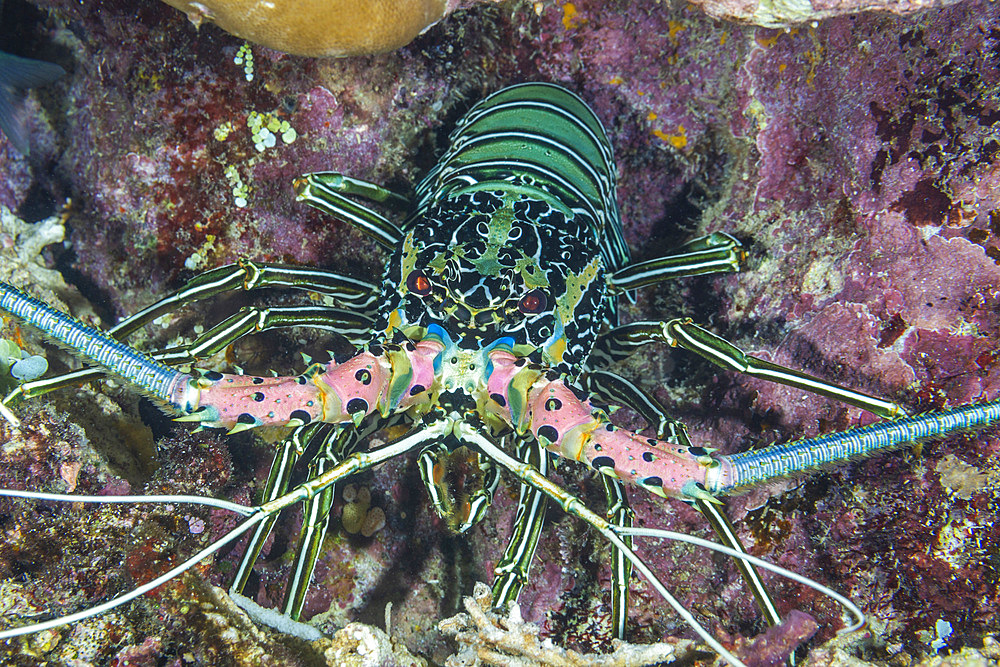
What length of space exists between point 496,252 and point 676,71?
145cm

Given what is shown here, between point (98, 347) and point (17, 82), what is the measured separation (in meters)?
2.57

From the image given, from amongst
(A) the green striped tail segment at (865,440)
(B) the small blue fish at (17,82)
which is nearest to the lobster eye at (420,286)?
(A) the green striped tail segment at (865,440)

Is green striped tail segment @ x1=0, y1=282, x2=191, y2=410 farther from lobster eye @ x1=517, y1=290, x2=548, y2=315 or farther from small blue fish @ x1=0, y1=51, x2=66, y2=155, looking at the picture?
small blue fish @ x1=0, y1=51, x2=66, y2=155

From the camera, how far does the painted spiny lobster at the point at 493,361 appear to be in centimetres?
156

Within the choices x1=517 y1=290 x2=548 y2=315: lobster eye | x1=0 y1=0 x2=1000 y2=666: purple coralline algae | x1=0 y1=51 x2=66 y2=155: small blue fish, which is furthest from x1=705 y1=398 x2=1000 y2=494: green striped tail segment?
x1=0 y1=51 x2=66 y2=155: small blue fish

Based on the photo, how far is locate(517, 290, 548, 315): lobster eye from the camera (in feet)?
7.01

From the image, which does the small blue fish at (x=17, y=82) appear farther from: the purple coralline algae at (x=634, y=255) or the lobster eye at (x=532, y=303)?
the lobster eye at (x=532, y=303)

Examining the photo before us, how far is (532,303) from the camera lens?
2.15m

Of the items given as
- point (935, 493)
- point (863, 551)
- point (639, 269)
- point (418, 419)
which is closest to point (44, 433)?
point (418, 419)

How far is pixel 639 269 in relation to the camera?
266 cm

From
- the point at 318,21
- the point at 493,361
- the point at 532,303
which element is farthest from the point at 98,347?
the point at 318,21

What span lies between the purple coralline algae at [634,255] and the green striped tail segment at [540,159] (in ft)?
0.52

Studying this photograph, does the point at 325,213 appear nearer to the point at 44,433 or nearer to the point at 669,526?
the point at 44,433

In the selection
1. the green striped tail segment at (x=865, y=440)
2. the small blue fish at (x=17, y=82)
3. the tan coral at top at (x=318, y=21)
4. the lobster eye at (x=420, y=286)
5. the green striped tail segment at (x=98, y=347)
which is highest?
the small blue fish at (x=17, y=82)
